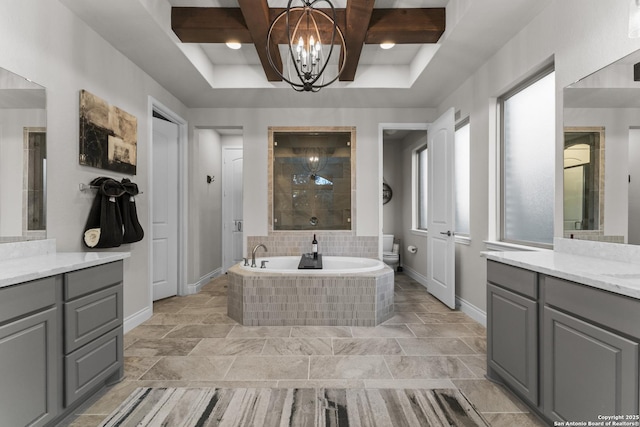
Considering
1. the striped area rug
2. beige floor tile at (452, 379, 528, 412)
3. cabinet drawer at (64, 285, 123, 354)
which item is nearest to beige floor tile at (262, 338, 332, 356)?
the striped area rug

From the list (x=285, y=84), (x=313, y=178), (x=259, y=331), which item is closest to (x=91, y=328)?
(x=259, y=331)

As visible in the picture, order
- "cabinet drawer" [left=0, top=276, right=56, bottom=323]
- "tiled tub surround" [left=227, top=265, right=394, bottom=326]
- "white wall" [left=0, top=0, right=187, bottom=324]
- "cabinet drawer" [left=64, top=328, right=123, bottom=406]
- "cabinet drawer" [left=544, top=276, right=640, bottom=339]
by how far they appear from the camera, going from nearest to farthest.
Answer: "cabinet drawer" [left=544, top=276, right=640, bottom=339] < "cabinet drawer" [left=0, top=276, right=56, bottom=323] < "cabinet drawer" [left=64, top=328, right=123, bottom=406] < "white wall" [left=0, top=0, right=187, bottom=324] < "tiled tub surround" [left=227, top=265, right=394, bottom=326]

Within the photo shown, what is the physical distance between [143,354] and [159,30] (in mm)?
2627

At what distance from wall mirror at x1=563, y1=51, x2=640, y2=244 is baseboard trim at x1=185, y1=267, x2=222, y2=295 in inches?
163

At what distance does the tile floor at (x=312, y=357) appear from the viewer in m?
1.87

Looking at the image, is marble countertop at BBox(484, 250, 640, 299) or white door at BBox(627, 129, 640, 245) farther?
white door at BBox(627, 129, 640, 245)

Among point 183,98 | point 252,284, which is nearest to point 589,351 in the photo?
point 252,284

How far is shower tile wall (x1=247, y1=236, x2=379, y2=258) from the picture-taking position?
4113 millimetres

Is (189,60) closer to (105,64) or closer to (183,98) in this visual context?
(105,64)

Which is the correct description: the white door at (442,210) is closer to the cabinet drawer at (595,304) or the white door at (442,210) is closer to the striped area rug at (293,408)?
the striped area rug at (293,408)

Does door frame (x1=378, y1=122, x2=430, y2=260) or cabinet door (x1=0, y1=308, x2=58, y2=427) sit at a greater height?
door frame (x1=378, y1=122, x2=430, y2=260)

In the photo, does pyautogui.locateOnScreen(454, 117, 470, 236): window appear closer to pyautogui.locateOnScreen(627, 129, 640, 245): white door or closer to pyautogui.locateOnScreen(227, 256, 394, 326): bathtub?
pyautogui.locateOnScreen(227, 256, 394, 326): bathtub

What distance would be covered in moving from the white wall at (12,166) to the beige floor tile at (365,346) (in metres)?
2.31

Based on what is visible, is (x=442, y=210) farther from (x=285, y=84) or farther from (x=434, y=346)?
(x=285, y=84)
